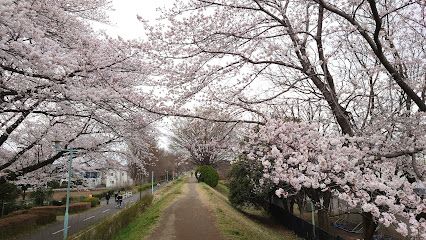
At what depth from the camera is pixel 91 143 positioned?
12.3 metres

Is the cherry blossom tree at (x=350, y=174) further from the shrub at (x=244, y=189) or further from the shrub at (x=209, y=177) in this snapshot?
the shrub at (x=209, y=177)

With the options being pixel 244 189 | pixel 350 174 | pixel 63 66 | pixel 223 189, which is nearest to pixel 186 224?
pixel 244 189

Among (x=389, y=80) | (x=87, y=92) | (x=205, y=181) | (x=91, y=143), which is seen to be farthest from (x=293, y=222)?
(x=205, y=181)

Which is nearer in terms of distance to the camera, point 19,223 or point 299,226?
point 299,226

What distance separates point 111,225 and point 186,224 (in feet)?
9.26

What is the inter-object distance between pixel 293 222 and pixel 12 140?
41.3 feet

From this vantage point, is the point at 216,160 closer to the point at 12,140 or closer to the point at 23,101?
the point at 12,140

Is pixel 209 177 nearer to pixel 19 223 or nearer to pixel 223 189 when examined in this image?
pixel 223 189

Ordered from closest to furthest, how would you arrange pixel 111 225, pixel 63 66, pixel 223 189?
pixel 63 66 < pixel 111 225 < pixel 223 189

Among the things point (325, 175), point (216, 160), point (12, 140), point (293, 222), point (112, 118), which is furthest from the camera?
point (216, 160)

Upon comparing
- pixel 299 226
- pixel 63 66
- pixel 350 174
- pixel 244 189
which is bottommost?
pixel 299 226

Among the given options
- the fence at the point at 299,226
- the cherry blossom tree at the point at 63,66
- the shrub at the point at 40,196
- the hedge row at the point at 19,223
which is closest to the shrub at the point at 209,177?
the fence at the point at 299,226

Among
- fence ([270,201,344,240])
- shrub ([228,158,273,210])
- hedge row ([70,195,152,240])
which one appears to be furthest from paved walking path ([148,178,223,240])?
fence ([270,201,344,240])

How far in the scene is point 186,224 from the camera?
1359 centimetres
